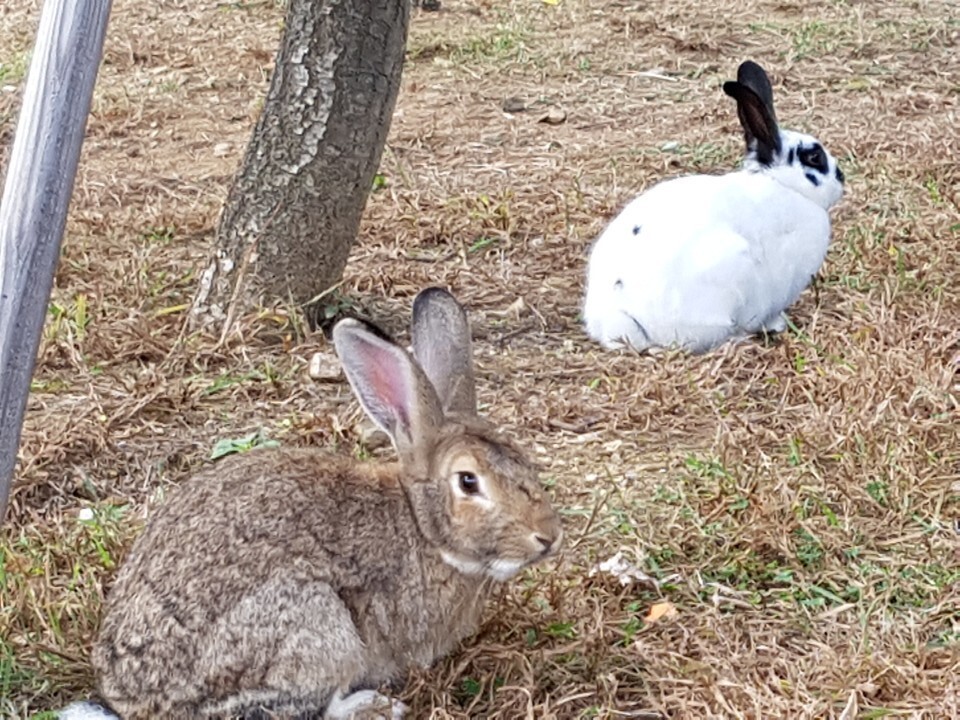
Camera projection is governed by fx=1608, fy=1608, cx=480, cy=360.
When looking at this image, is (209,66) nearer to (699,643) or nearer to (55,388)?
(55,388)

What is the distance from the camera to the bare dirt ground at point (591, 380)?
3.16 m

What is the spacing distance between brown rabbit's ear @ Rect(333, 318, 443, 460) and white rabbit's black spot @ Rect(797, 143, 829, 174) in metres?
2.57

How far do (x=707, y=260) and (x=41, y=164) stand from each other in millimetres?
2288

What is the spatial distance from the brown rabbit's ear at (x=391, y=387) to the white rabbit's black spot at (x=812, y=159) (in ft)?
8.44

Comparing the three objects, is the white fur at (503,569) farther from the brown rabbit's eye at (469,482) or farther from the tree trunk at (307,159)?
the tree trunk at (307,159)

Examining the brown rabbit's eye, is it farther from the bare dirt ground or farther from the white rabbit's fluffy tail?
the white rabbit's fluffy tail

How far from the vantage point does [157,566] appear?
9.64 feet

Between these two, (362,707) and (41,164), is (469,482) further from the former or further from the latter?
(41,164)

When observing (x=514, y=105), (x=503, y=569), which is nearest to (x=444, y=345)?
(x=503, y=569)

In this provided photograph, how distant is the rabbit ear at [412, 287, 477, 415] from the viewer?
3.28 meters

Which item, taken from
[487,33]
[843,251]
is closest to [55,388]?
[843,251]

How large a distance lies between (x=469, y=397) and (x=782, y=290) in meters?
1.88

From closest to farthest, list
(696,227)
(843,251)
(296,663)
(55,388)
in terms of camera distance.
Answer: (296,663) < (55,388) < (696,227) < (843,251)

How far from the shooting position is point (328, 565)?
2.98 metres
